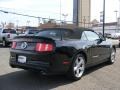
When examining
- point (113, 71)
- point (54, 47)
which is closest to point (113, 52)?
point (113, 71)

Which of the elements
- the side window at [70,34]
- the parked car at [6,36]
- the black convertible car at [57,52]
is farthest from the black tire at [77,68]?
the parked car at [6,36]

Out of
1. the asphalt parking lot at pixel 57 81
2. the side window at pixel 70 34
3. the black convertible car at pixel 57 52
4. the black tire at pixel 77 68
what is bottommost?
the asphalt parking lot at pixel 57 81

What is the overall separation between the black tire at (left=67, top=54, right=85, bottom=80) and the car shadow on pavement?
0.20 m

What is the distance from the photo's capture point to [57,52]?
6.61 meters

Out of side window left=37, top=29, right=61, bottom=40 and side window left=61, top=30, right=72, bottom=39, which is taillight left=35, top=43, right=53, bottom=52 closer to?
side window left=61, top=30, right=72, bottom=39

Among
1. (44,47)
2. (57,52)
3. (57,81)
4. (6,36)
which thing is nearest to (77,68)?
(57,81)

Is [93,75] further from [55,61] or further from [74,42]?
[55,61]

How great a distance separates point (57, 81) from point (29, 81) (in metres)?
0.75

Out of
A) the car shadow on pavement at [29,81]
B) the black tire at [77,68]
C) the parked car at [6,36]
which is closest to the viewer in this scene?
the car shadow on pavement at [29,81]

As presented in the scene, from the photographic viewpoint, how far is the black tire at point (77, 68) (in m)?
7.02

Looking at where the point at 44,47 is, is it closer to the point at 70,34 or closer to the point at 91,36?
the point at 70,34

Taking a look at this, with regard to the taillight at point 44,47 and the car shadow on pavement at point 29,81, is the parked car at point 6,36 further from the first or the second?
the taillight at point 44,47

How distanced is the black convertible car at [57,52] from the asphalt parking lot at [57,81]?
0.33 m

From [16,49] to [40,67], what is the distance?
40.9 inches
